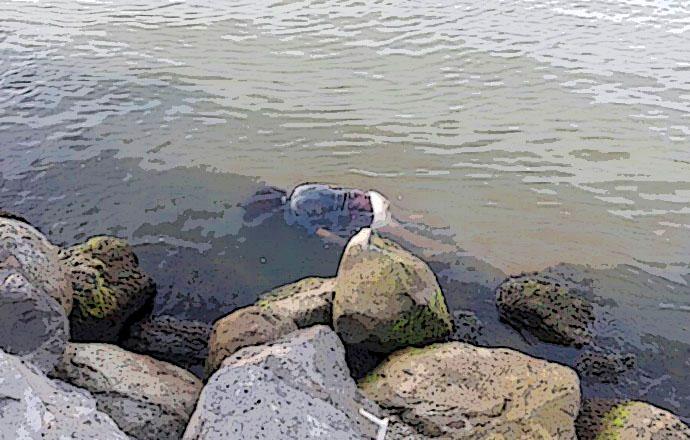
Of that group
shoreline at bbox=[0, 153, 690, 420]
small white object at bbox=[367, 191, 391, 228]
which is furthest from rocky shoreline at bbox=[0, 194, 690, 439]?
small white object at bbox=[367, 191, 391, 228]

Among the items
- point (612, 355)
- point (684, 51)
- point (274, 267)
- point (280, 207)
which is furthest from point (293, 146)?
point (684, 51)

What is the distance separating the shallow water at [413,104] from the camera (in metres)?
10.6

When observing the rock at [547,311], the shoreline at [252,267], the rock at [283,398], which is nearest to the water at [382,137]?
the shoreline at [252,267]

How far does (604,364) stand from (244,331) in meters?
4.17

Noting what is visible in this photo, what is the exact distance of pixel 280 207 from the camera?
34.5 feet

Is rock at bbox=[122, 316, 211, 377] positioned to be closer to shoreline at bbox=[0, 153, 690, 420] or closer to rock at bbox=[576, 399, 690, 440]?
shoreline at bbox=[0, 153, 690, 420]

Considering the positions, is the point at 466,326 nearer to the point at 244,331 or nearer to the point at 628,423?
the point at 628,423

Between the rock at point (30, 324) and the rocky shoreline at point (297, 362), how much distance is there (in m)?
0.01

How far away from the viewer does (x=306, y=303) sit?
7586 millimetres

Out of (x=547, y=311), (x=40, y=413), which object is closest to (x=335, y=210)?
(x=547, y=311)

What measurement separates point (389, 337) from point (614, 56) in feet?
34.3

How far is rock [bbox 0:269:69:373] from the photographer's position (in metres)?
5.43

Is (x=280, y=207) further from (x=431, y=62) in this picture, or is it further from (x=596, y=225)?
(x=431, y=62)

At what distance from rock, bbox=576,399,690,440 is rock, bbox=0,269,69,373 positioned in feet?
15.7
